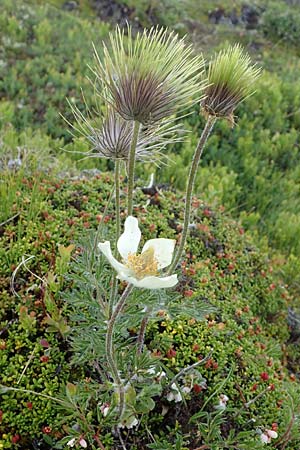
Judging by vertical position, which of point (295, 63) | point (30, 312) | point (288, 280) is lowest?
point (288, 280)

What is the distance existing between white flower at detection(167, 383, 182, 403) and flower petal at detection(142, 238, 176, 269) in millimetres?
943

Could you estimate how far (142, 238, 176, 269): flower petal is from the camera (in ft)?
6.15

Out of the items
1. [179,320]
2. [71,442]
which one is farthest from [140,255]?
[179,320]

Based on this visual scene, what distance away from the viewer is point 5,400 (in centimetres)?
248

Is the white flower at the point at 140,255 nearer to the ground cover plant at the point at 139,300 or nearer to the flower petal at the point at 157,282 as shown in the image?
the ground cover plant at the point at 139,300

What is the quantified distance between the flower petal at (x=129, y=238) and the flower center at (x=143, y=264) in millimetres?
22

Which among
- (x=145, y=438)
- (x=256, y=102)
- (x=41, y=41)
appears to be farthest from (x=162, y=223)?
(x=41, y=41)

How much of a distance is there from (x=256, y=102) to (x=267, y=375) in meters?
4.97

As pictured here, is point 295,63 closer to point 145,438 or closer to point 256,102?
point 256,102

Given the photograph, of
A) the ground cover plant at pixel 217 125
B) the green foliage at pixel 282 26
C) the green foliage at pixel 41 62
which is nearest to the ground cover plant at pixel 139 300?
the ground cover plant at pixel 217 125

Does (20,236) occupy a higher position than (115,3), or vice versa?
(115,3)

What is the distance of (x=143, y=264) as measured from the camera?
182 centimetres

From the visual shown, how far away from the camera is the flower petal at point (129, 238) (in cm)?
179

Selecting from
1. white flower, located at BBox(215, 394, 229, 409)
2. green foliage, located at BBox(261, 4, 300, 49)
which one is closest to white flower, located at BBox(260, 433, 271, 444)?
white flower, located at BBox(215, 394, 229, 409)
